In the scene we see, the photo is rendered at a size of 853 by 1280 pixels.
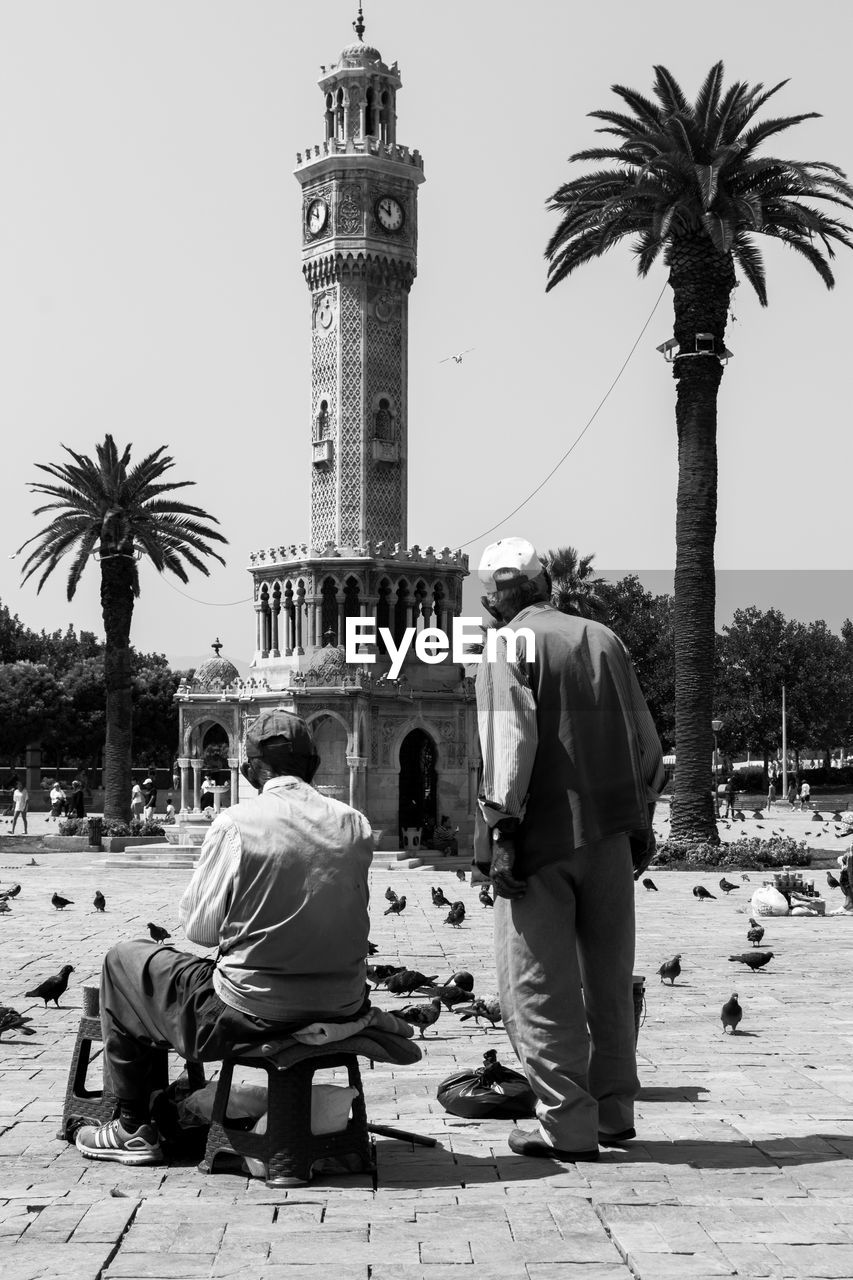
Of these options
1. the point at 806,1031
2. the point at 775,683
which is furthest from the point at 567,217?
the point at 775,683

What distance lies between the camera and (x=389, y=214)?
44.4 metres

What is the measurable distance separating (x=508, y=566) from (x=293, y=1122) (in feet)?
7.07

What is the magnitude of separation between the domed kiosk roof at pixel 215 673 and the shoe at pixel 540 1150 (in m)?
38.8

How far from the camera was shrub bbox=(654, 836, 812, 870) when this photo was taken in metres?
26.3

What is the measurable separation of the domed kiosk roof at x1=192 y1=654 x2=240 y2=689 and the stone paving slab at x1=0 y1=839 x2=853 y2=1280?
35.1 m

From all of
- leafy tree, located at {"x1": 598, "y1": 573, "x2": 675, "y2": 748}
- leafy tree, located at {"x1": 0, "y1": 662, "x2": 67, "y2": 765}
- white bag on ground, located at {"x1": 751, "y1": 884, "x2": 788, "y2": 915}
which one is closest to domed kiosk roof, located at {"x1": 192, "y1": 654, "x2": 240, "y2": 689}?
leafy tree, located at {"x1": 0, "y1": 662, "x2": 67, "y2": 765}

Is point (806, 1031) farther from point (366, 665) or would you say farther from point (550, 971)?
point (366, 665)

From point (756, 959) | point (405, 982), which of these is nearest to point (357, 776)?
point (756, 959)

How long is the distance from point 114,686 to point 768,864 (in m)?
18.8

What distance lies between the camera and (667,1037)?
8820 millimetres

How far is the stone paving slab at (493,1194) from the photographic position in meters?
4.47

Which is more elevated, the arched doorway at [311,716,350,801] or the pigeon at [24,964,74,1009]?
the arched doorway at [311,716,350,801]

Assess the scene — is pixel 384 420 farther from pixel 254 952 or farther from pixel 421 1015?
pixel 254 952

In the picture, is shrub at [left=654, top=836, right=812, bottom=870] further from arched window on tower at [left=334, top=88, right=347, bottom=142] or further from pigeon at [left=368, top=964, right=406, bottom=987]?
arched window on tower at [left=334, top=88, right=347, bottom=142]
